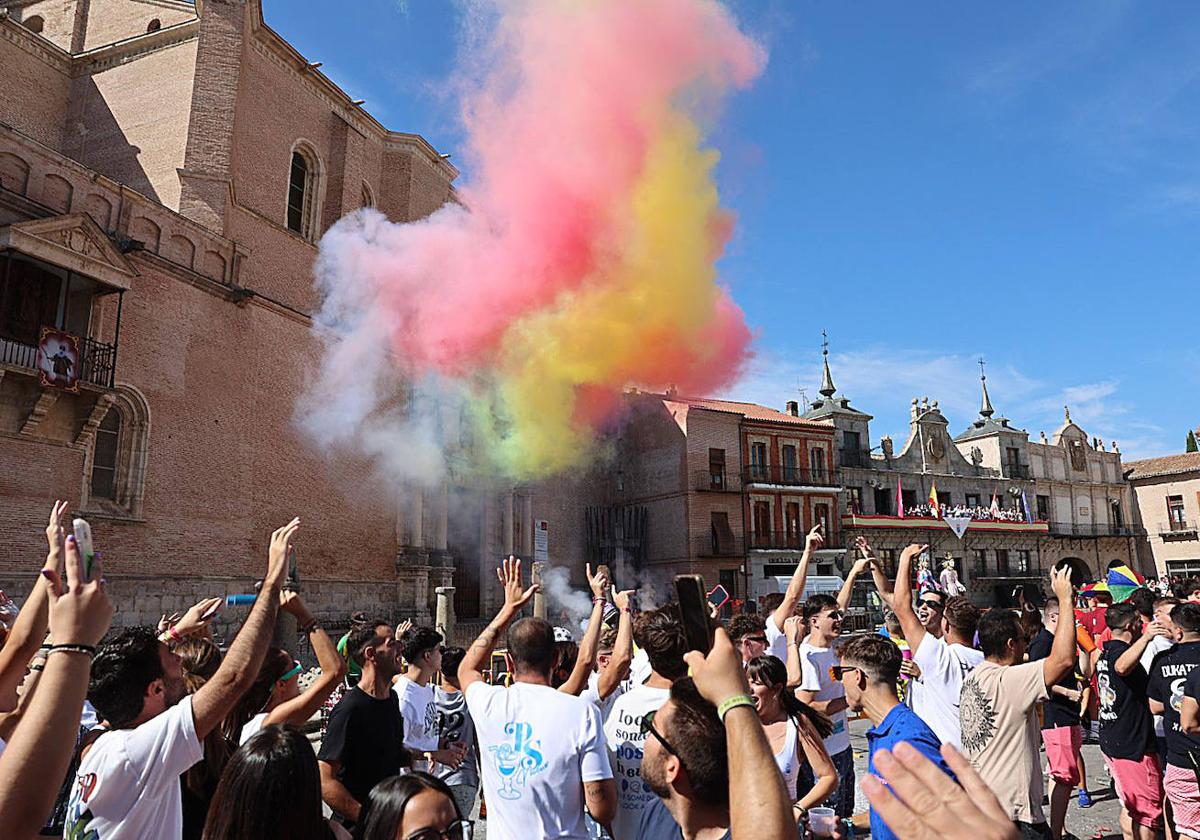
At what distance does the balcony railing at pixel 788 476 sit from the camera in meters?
35.1

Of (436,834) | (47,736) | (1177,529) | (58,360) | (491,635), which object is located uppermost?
(58,360)

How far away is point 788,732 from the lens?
3678 millimetres

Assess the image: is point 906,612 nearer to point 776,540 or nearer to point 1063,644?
point 1063,644

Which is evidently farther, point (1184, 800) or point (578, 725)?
point (1184, 800)

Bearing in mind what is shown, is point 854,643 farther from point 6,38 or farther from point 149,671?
point 6,38

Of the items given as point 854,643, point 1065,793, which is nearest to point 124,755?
point 854,643

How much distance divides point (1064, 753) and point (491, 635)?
480 centimetres

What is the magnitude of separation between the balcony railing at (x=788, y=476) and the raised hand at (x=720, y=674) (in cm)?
3336

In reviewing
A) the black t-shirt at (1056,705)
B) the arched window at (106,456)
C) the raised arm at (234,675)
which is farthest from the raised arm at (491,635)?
the arched window at (106,456)

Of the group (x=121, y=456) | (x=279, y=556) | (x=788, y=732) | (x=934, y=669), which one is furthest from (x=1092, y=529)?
(x=279, y=556)

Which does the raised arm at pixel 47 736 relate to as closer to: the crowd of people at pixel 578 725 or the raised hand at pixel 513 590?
the crowd of people at pixel 578 725

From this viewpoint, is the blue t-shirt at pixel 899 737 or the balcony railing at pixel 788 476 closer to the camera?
the blue t-shirt at pixel 899 737

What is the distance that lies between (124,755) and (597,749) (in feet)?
5.36

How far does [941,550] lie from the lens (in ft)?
128
